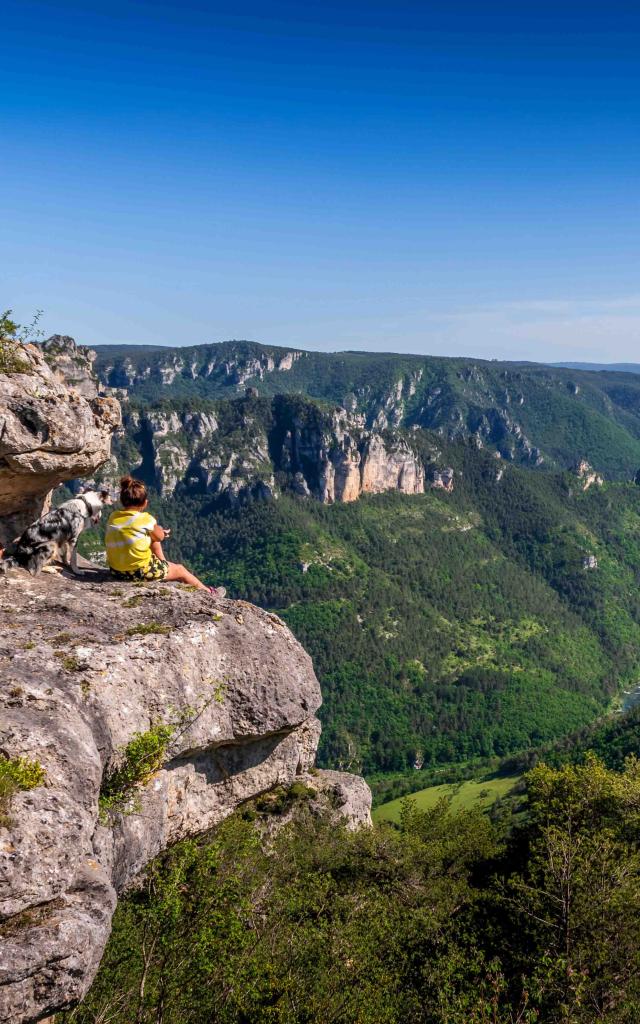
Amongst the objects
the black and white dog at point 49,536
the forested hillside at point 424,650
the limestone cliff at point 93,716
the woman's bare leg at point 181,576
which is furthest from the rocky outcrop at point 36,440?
the forested hillside at point 424,650

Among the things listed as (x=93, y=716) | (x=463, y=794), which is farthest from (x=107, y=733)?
(x=463, y=794)

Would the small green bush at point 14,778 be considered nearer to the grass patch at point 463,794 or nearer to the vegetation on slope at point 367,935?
the vegetation on slope at point 367,935

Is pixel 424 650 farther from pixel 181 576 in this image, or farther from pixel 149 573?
pixel 149 573

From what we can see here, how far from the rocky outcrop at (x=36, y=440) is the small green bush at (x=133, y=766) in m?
6.65

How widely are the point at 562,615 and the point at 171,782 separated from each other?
202 meters

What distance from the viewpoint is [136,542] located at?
517 inches

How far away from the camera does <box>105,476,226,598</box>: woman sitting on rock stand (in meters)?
12.7

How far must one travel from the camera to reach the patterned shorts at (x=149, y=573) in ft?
44.4

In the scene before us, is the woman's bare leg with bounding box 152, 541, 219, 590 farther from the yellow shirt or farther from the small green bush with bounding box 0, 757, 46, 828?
the small green bush with bounding box 0, 757, 46, 828

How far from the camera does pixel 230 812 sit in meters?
13.8

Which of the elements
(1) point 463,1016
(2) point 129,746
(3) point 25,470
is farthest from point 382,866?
(3) point 25,470

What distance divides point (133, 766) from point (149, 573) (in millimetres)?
4616

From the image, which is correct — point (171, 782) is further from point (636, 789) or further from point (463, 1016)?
point (636, 789)

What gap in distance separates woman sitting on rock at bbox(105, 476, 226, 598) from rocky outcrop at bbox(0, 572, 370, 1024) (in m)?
0.61
